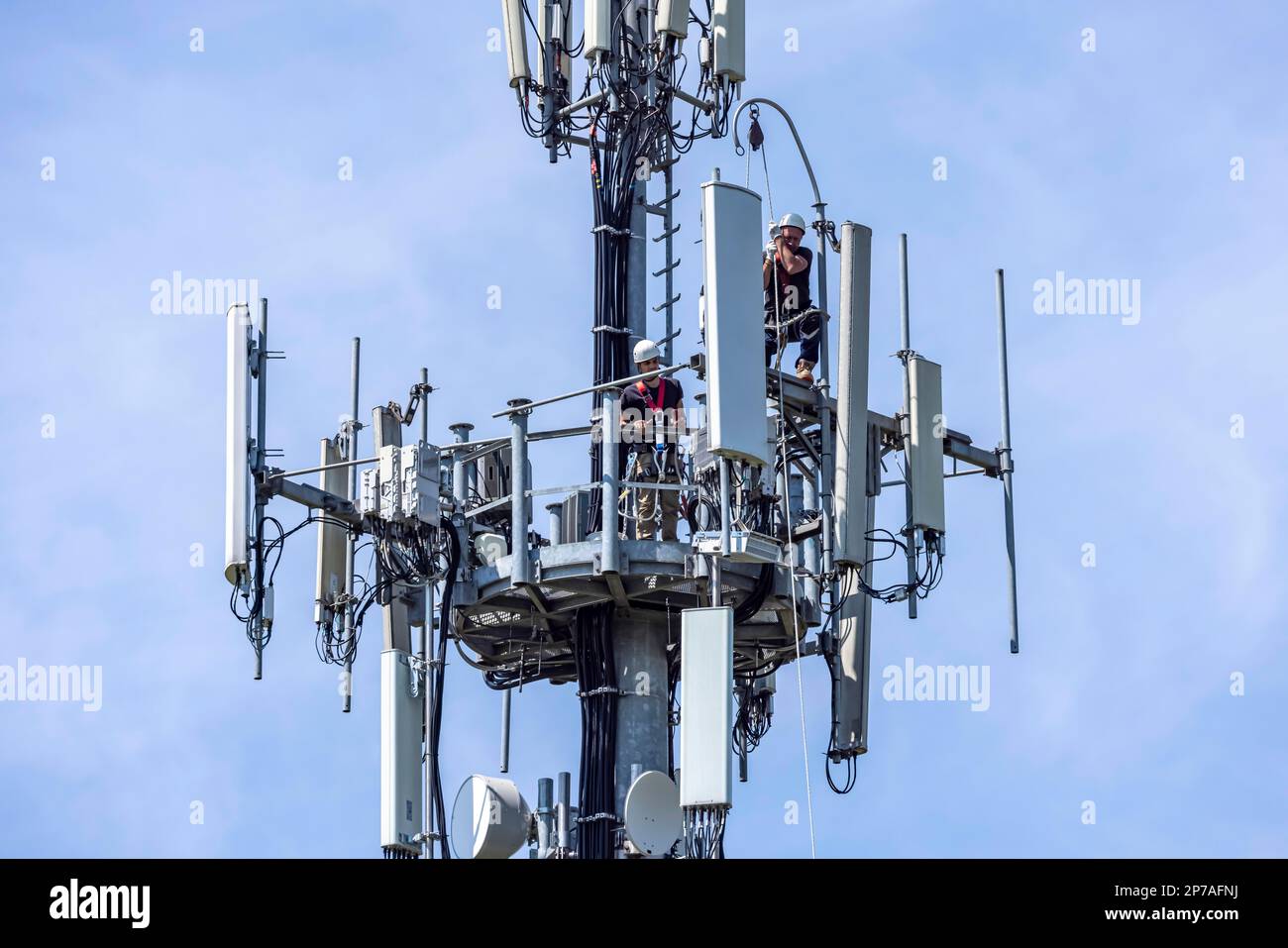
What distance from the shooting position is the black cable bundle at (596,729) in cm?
4197

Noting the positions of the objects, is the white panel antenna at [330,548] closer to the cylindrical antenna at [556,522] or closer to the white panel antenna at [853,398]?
the cylindrical antenna at [556,522]

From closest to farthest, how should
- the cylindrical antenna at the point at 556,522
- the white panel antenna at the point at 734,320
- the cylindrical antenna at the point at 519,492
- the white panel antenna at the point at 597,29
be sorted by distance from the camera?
the white panel antenna at the point at 734,320 → the cylindrical antenna at the point at 519,492 → the cylindrical antenna at the point at 556,522 → the white panel antenna at the point at 597,29

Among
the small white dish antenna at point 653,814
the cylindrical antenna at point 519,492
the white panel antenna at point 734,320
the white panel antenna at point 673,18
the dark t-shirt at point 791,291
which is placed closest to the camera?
the white panel antenna at point 734,320

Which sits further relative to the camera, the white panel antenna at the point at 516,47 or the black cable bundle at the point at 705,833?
the white panel antenna at the point at 516,47

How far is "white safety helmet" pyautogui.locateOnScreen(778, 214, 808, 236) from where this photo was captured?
144 ft

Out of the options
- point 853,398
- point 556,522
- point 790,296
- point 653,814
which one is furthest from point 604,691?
point 790,296

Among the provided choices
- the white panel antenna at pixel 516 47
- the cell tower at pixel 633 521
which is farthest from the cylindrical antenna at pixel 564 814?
the white panel antenna at pixel 516 47

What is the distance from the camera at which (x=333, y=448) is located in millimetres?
45344

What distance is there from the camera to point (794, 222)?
144ft

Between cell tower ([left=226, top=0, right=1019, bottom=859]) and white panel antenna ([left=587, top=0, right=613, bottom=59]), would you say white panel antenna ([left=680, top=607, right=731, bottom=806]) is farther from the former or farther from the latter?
white panel antenna ([left=587, top=0, right=613, bottom=59])

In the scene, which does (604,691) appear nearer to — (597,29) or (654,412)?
(654,412)

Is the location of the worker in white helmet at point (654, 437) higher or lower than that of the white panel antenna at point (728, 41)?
lower
